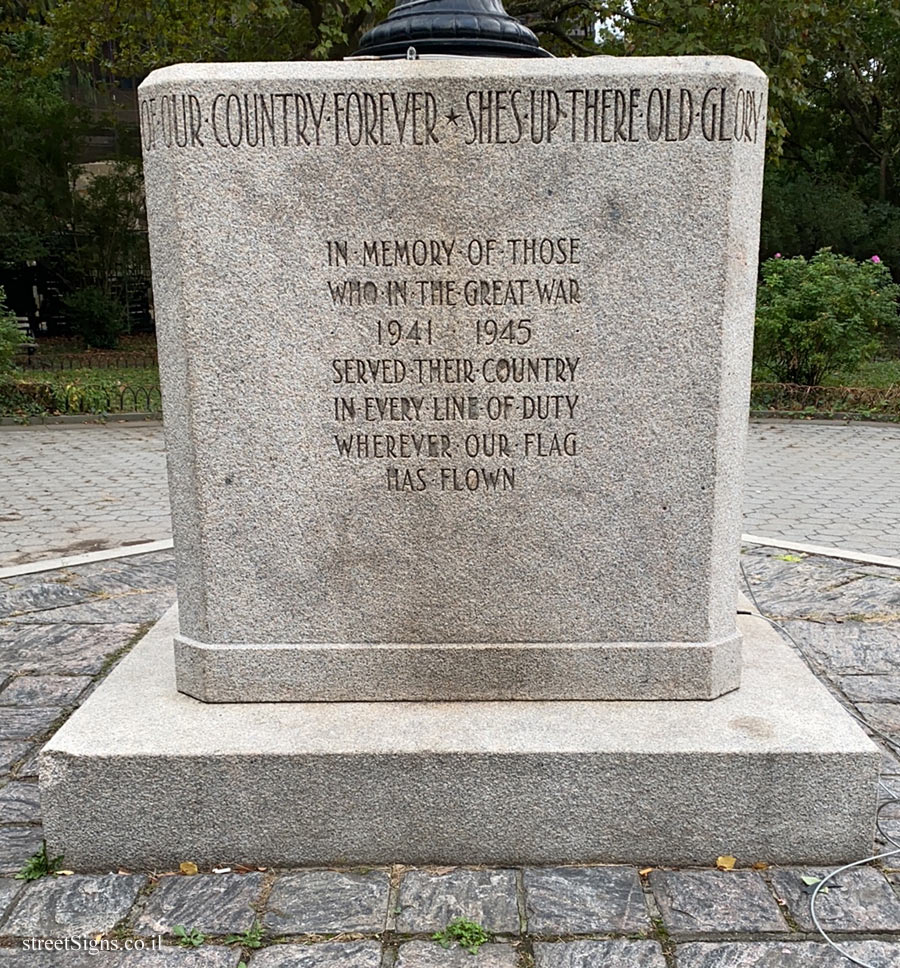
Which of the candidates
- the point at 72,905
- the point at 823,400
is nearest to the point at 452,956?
the point at 72,905

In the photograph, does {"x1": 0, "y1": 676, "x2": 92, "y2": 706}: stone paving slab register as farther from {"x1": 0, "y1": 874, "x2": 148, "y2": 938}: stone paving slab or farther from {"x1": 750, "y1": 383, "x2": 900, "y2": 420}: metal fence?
{"x1": 750, "y1": 383, "x2": 900, "y2": 420}: metal fence

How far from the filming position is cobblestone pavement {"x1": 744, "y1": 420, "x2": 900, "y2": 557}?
741 cm

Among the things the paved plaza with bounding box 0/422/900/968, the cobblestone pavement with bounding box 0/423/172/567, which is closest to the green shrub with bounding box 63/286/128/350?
the cobblestone pavement with bounding box 0/423/172/567

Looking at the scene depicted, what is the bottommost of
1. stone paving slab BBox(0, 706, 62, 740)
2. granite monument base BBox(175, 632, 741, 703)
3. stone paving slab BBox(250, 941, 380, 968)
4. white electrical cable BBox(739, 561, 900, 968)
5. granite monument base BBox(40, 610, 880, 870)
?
stone paving slab BBox(0, 706, 62, 740)

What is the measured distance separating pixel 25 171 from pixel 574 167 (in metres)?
22.3

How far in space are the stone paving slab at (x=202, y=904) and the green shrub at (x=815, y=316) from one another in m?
11.5

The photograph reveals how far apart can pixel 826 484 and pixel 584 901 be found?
7.14m

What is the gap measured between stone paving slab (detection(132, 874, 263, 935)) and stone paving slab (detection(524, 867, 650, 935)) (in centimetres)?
82

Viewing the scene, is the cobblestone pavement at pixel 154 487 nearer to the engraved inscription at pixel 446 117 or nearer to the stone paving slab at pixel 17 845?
the stone paving slab at pixel 17 845

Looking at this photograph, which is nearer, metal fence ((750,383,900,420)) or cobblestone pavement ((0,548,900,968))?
cobblestone pavement ((0,548,900,968))

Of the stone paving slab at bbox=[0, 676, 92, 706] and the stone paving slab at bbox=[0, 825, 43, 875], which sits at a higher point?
the stone paving slab at bbox=[0, 825, 43, 875]

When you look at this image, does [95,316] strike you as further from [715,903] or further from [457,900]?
[715,903]

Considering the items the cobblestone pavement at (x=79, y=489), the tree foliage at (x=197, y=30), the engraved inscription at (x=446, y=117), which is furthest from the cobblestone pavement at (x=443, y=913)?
the tree foliage at (x=197, y=30)

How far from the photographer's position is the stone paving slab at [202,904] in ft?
9.12
